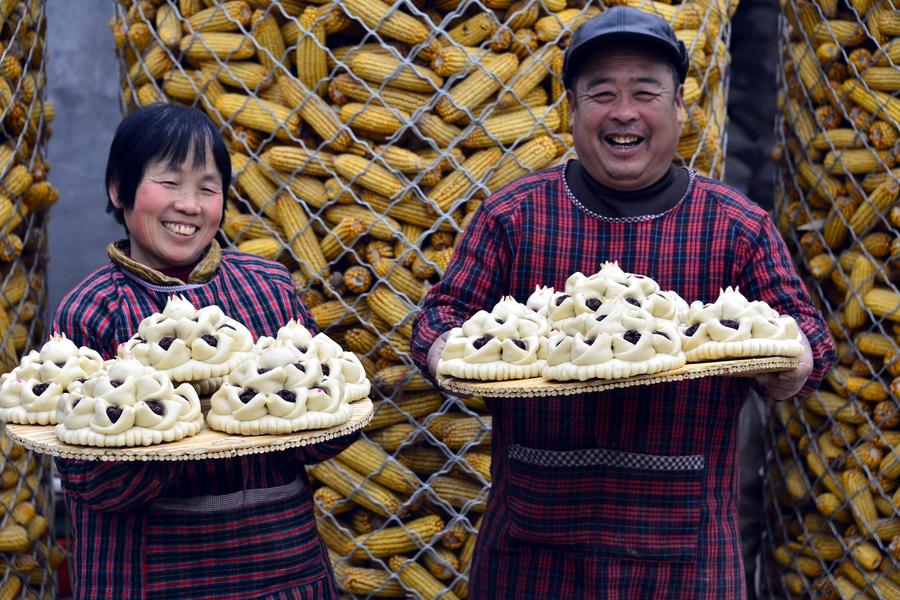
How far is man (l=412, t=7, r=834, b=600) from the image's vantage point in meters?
2.21

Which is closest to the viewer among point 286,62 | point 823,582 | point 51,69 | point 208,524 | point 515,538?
point 208,524

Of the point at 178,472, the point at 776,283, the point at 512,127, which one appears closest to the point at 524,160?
the point at 512,127

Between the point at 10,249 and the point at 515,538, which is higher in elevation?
the point at 10,249

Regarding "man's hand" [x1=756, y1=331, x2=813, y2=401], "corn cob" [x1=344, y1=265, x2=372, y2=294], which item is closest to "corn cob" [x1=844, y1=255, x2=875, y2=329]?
"man's hand" [x1=756, y1=331, x2=813, y2=401]

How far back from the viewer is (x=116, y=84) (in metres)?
4.14

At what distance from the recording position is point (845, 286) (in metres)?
3.33

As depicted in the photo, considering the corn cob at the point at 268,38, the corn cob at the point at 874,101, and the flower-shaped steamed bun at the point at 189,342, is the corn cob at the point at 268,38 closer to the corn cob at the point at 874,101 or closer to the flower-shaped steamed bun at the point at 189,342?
the flower-shaped steamed bun at the point at 189,342

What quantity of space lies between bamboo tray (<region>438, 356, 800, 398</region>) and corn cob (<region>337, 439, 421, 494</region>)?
1223 mm

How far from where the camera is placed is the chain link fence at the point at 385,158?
306 cm

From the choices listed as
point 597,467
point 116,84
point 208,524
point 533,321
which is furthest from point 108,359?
point 116,84

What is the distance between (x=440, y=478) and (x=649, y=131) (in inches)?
55.0

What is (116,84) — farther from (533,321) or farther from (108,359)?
(533,321)

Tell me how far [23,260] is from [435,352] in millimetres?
1730

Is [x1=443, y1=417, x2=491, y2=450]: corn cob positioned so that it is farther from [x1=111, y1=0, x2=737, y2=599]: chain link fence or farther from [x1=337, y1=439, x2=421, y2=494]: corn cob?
[x1=337, y1=439, x2=421, y2=494]: corn cob
